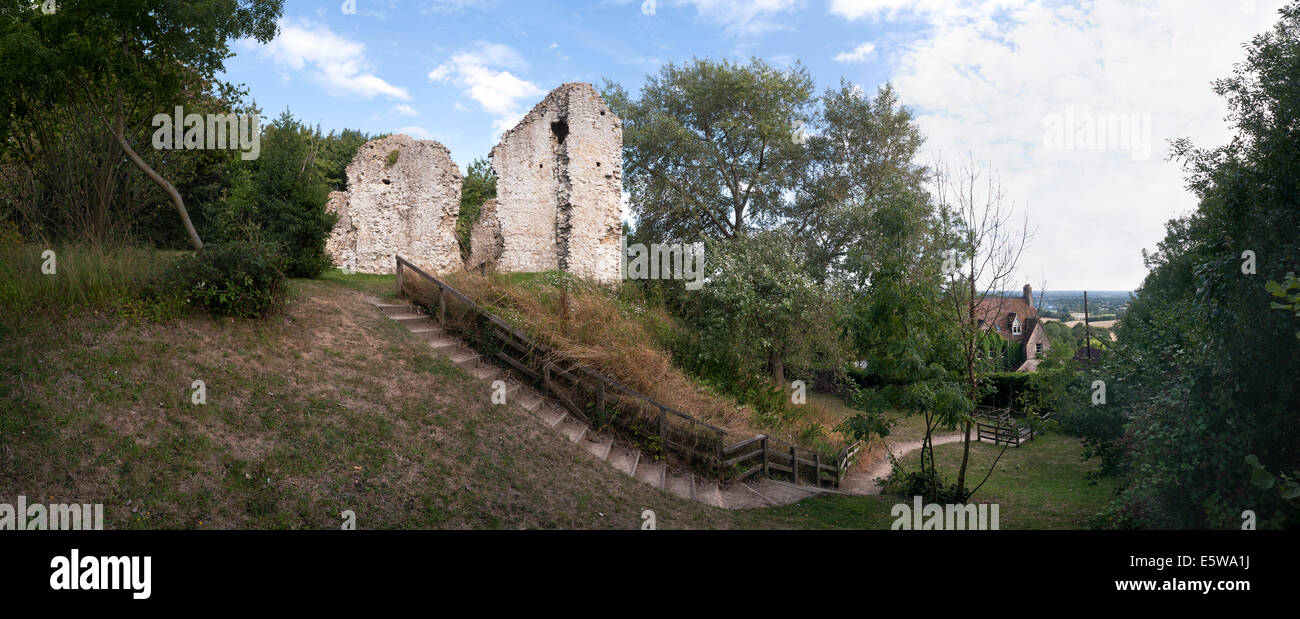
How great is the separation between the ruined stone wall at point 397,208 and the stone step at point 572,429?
8.70 metres

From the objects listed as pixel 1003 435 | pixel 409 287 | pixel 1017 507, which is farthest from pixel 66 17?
pixel 1003 435

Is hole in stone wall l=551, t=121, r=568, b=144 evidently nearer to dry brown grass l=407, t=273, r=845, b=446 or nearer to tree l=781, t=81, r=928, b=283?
dry brown grass l=407, t=273, r=845, b=446

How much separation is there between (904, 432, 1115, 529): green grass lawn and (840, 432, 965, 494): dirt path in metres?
0.76

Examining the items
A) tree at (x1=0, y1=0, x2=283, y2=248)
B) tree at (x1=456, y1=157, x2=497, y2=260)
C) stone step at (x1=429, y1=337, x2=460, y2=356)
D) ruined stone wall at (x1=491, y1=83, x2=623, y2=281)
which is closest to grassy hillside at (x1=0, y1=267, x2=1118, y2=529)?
stone step at (x1=429, y1=337, x2=460, y2=356)

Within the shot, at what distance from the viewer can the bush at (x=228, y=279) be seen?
8.41m

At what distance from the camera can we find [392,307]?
457 inches

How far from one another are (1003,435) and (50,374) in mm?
23431

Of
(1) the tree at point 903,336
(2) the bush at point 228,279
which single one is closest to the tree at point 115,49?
(2) the bush at point 228,279

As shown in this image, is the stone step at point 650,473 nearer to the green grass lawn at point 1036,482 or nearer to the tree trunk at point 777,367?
the green grass lawn at point 1036,482

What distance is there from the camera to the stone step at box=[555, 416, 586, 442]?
946 centimetres

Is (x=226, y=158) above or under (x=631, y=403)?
above

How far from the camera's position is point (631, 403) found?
10531mm

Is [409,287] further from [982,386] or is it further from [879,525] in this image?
[982,386]

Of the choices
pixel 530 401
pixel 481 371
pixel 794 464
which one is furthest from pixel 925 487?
pixel 481 371
